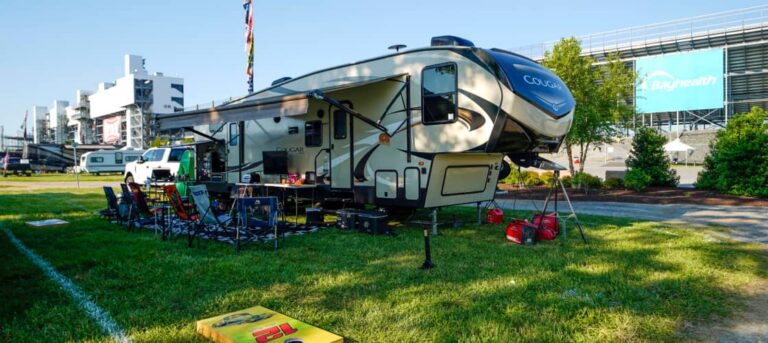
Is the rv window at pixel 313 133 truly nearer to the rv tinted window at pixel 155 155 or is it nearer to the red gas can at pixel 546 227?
the red gas can at pixel 546 227

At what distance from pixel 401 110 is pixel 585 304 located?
5.00 meters

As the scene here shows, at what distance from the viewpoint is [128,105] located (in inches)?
3708

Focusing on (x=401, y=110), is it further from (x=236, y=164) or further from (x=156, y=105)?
(x=156, y=105)

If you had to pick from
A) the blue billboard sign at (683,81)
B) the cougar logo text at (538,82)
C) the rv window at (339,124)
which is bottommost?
the rv window at (339,124)

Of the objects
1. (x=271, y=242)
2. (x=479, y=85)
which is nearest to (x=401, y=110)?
(x=479, y=85)

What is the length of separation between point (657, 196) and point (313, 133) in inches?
437

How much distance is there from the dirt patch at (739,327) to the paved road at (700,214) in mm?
4157

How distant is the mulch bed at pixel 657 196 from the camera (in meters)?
13.2

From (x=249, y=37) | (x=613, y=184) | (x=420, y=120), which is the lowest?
(x=613, y=184)

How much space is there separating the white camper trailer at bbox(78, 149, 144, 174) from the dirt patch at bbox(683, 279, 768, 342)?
40219mm

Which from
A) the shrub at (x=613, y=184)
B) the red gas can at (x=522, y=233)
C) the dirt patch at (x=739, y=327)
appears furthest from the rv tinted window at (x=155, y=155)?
the dirt patch at (x=739, y=327)

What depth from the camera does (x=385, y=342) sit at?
3.76 meters

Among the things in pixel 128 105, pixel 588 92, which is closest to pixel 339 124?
pixel 588 92

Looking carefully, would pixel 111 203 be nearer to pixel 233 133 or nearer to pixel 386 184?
pixel 233 133
